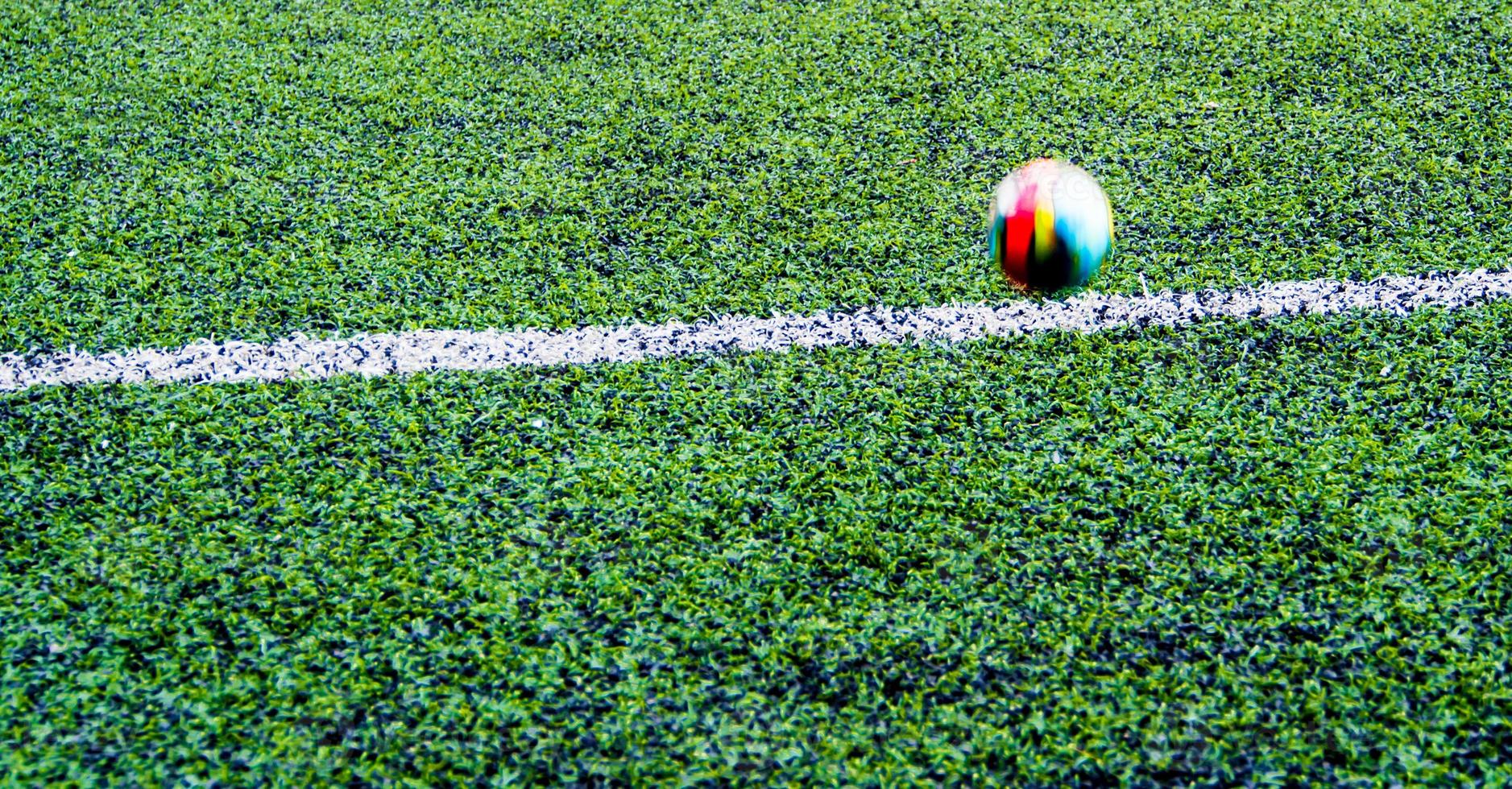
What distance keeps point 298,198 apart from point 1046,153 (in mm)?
2138

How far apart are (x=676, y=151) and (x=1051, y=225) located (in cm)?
124

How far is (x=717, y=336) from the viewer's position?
2.89 meters

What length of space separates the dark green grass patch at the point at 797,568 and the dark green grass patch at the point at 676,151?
31cm

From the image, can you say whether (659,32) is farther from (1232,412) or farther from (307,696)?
(307,696)

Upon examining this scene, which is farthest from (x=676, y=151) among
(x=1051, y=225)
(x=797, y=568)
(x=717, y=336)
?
(x=797, y=568)

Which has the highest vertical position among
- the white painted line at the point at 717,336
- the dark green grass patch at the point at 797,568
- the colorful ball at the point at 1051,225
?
the colorful ball at the point at 1051,225

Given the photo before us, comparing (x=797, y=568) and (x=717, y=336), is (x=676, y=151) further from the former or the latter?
(x=797, y=568)

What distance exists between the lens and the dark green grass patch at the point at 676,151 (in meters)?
3.05

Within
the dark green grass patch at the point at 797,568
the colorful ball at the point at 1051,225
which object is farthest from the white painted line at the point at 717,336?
the colorful ball at the point at 1051,225

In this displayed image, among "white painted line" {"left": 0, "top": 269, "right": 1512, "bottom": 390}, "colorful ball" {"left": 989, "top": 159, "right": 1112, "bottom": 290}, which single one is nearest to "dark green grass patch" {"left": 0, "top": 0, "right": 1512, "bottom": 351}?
"white painted line" {"left": 0, "top": 269, "right": 1512, "bottom": 390}

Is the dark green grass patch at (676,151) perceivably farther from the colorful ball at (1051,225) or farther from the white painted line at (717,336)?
the colorful ball at (1051,225)

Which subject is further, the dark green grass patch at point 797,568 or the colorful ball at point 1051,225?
the colorful ball at point 1051,225

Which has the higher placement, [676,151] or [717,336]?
[676,151]

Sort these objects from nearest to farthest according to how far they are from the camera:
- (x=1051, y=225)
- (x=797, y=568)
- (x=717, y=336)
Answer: (x=797, y=568) → (x=1051, y=225) → (x=717, y=336)
